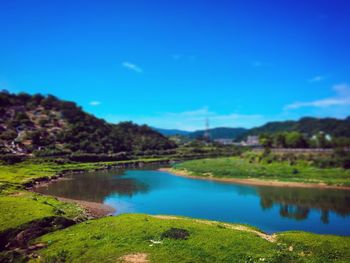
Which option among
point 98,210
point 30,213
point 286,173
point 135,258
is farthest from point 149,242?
point 286,173

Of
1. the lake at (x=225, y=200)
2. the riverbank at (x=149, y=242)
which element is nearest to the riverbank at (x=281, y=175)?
the lake at (x=225, y=200)

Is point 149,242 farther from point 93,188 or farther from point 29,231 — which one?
point 93,188

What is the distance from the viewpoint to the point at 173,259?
26.0 meters

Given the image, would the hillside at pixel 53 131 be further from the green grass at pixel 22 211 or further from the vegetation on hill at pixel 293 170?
the green grass at pixel 22 211

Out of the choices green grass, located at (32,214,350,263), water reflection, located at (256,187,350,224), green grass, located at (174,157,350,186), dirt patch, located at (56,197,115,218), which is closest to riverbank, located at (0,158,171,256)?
dirt patch, located at (56,197,115,218)

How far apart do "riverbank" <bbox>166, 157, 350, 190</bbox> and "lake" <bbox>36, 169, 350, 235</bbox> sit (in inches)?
227

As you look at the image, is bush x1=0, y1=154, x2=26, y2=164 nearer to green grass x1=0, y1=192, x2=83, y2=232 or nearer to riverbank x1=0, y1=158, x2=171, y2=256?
riverbank x1=0, y1=158, x2=171, y2=256

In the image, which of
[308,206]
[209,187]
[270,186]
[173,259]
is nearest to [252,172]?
[270,186]

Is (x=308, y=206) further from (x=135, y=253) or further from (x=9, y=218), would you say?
(x=9, y=218)

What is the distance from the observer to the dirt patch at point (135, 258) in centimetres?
2598

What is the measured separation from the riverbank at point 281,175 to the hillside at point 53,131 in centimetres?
5110

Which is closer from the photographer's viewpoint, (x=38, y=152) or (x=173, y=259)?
(x=173, y=259)

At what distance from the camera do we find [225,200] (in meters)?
64.8

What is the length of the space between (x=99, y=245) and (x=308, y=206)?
146 ft
